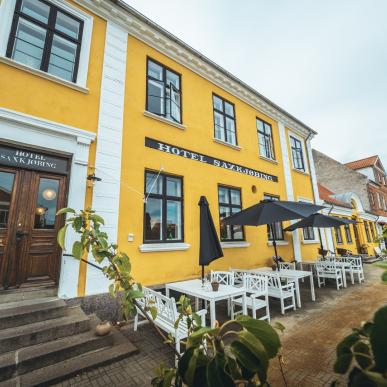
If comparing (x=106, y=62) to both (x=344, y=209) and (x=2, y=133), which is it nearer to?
(x=2, y=133)

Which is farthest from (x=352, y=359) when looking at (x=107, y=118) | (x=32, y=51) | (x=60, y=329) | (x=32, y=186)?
(x=32, y=51)

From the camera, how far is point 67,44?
5672 mm

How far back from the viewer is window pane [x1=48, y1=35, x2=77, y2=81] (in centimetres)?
539

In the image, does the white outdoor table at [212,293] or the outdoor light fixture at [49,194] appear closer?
the white outdoor table at [212,293]

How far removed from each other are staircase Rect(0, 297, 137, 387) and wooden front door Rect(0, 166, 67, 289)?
0.64m

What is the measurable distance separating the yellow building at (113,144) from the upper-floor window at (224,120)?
57 mm

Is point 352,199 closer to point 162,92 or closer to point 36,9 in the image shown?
point 162,92

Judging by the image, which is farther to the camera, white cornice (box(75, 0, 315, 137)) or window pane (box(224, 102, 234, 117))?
window pane (box(224, 102, 234, 117))

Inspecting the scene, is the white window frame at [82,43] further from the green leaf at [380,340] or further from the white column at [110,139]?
the green leaf at [380,340]

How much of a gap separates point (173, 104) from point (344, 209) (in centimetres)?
1548

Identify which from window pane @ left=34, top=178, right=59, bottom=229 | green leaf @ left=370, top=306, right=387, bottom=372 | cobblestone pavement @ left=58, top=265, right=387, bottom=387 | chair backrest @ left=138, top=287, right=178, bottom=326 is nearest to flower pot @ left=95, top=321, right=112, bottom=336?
cobblestone pavement @ left=58, top=265, right=387, bottom=387

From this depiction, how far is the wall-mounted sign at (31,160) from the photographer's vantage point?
175 inches

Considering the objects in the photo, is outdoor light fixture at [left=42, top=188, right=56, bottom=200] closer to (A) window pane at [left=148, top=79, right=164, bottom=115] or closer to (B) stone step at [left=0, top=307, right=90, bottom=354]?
(B) stone step at [left=0, top=307, right=90, bottom=354]

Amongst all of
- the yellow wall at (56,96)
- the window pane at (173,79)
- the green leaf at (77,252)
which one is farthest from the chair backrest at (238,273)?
the window pane at (173,79)
